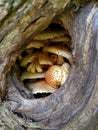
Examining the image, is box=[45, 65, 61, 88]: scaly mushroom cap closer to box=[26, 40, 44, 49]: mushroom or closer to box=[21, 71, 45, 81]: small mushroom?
box=[21, 71, 45, 81]: small mushroom

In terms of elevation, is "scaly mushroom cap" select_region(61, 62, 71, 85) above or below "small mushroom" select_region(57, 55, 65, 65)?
below

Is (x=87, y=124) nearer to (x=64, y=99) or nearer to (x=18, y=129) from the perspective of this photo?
(x=64, y=99)

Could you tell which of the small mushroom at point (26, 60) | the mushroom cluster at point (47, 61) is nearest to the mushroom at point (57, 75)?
the mushroom cluster at point (47, 61)

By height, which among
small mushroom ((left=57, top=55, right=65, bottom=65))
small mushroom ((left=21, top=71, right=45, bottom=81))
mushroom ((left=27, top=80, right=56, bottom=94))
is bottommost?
mushroom ((left=27, top=80, right=56, bottom=94))

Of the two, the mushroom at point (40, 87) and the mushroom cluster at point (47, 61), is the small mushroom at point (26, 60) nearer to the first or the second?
the mushroom cluster at point (47, 61)

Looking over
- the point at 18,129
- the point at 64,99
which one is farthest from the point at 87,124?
the point at 18,129

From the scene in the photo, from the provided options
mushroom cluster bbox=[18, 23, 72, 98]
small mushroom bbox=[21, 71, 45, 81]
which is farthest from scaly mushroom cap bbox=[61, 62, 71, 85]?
small mushroom bbox=[21, 71, 45, 81]
